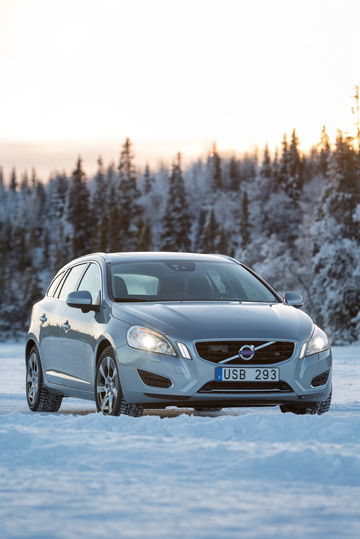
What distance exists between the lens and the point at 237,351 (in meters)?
10.4

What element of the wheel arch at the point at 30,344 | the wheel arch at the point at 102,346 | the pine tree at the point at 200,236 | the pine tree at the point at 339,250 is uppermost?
the wheel arch at the point at 102,346

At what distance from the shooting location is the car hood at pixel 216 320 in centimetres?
1045

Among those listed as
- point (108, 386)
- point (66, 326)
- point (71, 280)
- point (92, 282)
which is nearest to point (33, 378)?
point (71, 280)

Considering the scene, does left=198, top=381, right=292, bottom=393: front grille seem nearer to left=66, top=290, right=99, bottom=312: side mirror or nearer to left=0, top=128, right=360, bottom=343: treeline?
left=66, top=290, right=99, bottom=312: side mirror

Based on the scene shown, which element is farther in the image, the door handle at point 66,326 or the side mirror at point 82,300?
the door handle at point 66,326

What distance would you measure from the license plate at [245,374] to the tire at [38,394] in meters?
3.11

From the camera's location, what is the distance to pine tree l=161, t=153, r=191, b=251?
504 feet

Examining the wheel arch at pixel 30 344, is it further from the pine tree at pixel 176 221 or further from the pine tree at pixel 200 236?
the pine tree at pixel 200 236

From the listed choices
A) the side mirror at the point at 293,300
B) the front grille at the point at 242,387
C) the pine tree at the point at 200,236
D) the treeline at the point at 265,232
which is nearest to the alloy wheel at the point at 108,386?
the front grille at the point at 242,387

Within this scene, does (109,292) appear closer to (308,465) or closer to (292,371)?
(292,371)

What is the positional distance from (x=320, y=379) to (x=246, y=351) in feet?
Result: 3.16

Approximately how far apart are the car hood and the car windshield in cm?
38

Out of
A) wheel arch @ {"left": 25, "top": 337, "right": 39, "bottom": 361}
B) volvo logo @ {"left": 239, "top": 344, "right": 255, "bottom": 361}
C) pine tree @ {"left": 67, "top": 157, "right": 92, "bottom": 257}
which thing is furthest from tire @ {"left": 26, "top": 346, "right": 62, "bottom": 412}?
pine tree @ {"left": 67, "top": 157, "right": 92, "bottom": 257}

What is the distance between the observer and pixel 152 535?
17.8 feet
